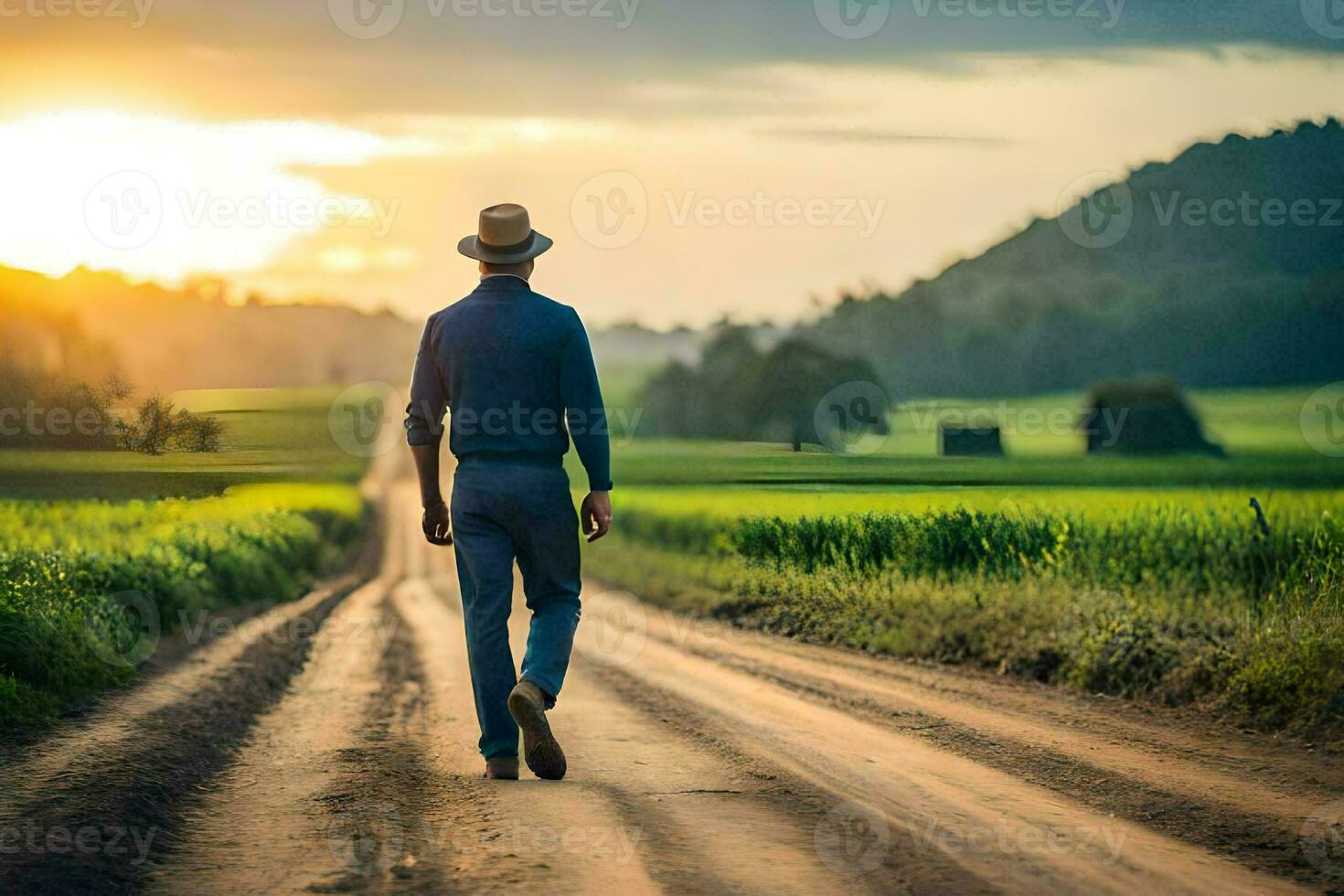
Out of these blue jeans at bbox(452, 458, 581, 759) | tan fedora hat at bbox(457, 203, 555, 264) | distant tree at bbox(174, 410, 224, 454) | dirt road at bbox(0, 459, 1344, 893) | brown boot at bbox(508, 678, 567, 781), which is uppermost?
tan fedora hat at bbox(457, 203, 555, 264)

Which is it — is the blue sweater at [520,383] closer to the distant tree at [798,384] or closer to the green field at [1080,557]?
the green field at [1080,557]

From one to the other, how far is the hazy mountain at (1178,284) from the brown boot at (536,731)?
31.0 ft

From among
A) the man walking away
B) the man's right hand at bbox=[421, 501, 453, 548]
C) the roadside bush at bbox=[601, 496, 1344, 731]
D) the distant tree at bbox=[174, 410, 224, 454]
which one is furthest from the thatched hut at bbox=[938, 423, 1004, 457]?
the man's right hand at bbox=[421, 501, 453, 548]

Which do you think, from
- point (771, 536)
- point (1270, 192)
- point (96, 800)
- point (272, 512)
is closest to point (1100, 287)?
point (1270, 192)

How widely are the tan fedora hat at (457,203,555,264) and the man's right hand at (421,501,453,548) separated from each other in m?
1.21

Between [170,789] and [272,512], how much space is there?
30.4 metres

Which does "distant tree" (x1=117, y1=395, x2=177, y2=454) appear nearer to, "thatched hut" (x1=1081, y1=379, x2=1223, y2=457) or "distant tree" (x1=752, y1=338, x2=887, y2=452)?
"distant tree" (x1=752, y1=338, x2=887, y2=452)

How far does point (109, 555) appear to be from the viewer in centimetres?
1460

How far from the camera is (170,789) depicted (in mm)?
6598

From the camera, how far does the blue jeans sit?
654cm

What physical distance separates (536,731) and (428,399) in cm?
167

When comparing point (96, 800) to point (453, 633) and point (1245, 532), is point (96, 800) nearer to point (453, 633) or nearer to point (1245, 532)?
point (1245, 532)

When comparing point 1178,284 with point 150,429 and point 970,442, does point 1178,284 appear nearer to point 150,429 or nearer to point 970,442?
point 970,442

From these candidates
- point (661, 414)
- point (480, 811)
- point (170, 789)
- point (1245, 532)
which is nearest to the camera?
point (480, 811)
